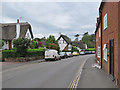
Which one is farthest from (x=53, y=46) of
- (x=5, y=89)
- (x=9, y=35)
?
(x=5, y=89)

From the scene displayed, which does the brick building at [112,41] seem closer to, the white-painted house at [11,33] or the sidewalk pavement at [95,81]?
the sidewalk pavement at [95,81]

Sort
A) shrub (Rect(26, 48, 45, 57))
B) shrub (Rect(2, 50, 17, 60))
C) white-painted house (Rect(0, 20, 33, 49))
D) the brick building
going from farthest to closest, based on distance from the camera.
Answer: white-painted house (Rect(0, 20, 33, 49)) → shrub (Rect(26, 48, 45, 57)) → shrub (Rect(2, 50, 17, 60)) → the brick building

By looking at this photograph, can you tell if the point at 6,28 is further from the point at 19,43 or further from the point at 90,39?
the point at 90,39

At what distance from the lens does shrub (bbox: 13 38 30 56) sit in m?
20.0

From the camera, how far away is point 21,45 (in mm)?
19875

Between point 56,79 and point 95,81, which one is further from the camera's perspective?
point 56,79

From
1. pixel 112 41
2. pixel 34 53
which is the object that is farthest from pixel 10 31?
pixel 112 41

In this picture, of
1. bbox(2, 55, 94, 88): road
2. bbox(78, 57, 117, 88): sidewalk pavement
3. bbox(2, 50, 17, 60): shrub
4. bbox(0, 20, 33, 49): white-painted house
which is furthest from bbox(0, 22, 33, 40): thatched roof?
bbox(78, 57, 117, 88): sidewalk pavement

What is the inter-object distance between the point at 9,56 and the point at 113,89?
17840mm

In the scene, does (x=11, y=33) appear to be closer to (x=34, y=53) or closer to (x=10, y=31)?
(x=10, y=31)

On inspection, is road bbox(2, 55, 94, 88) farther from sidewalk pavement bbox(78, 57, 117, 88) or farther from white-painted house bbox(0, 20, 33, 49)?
white-painted house bbox(0, 20, 33, 49)

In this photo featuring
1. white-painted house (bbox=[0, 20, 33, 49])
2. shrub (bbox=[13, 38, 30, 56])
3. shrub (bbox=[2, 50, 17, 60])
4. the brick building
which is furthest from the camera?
white-painted house (bbox=[0, 20, 33, 49])

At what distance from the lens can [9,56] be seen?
68.7ft

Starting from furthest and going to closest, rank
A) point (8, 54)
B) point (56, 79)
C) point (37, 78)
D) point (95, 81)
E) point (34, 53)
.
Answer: point (34, 53), point (8, 54), point (37, 78), point (56, 79), point (95, 81)
